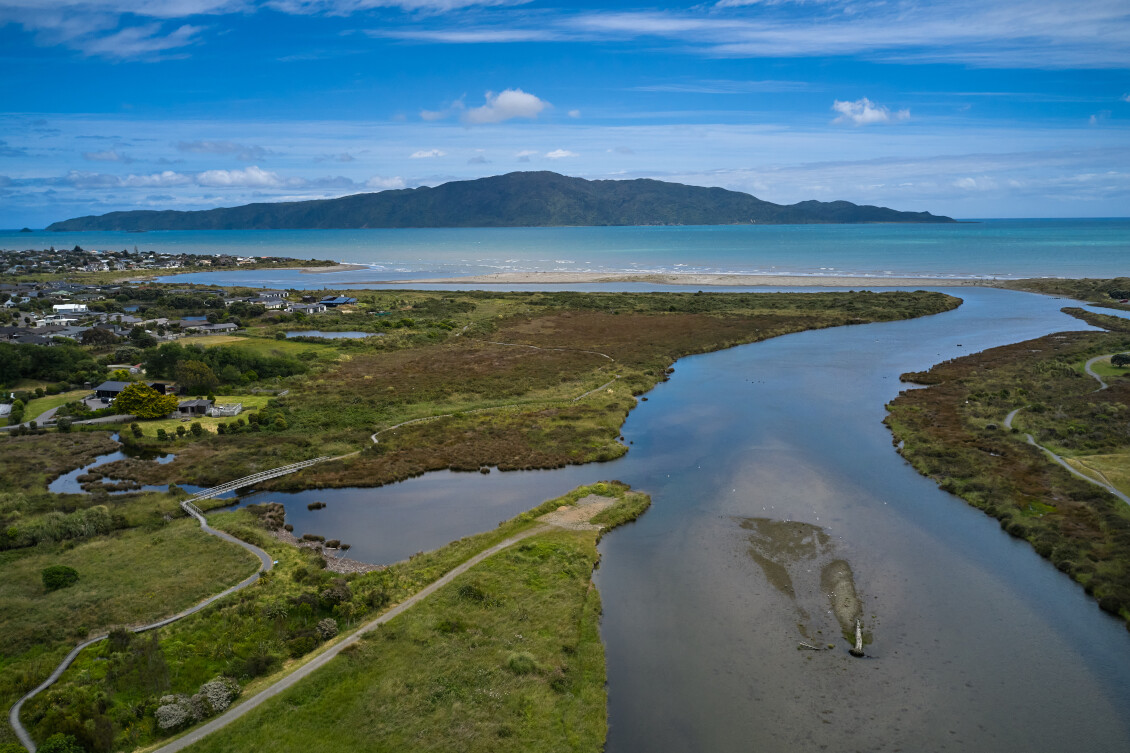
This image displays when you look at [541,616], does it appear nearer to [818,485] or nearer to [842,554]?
[842,554]

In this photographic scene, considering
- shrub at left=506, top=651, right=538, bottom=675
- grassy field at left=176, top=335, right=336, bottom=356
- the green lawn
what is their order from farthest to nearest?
grassy field at left=176, top=335, right=336, bottom=356 < the green lawn < shrub at left=506, top=651, right=538, bottom=675

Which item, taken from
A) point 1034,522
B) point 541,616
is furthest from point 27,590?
point 1034,522

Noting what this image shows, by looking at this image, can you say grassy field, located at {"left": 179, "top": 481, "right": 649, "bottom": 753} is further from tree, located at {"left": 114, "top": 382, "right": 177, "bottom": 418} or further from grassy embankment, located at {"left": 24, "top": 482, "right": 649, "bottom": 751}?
tree, located at {"left": 114, "top": 382, "right": 177, "bottom": 418}

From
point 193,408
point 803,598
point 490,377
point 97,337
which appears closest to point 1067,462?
point 803,598

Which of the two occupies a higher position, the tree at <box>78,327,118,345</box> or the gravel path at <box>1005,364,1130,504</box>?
the tree at <box>78,327,118,345</box>

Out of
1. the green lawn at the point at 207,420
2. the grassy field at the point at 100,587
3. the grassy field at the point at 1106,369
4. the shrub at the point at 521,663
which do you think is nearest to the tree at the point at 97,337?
the green lawn at the point at 207,420

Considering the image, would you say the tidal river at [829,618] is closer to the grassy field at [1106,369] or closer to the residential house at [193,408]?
the grassy field at [1106,369]

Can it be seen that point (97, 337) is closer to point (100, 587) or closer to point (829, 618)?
point (100, 587)

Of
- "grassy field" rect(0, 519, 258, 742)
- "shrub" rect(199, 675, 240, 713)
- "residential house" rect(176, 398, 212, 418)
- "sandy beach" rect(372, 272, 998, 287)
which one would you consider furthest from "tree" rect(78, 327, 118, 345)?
"sandy beach" rect(372, 272, 998, 287)
